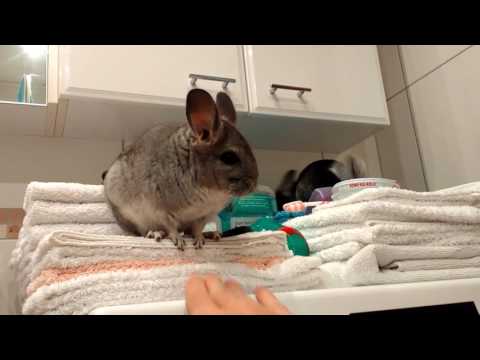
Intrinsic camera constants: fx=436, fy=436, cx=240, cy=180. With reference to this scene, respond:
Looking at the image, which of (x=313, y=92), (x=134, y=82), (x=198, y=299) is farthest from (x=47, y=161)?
(x=198, y=299)

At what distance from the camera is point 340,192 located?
3.84ft

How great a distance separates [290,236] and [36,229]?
20.0 inches

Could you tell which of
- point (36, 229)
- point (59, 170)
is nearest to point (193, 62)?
point (59, 170)

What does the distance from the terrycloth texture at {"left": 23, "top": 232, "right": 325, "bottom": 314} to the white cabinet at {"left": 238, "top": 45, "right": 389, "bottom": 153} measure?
0.61 metres

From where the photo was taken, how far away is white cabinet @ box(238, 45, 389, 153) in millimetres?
1318

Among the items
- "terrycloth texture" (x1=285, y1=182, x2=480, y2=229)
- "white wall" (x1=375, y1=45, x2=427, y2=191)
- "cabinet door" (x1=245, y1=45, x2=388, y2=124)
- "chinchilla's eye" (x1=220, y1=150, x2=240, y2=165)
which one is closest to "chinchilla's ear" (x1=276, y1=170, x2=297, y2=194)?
"cabinet door" (x1=245, y1=45, x2=388, y2=124)

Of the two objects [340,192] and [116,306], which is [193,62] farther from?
A: [116,306]

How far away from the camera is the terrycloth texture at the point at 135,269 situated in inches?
24.2

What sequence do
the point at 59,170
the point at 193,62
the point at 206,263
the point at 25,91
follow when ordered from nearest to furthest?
the point at 206,263, the point at 25,91, the point at 193,62, the point at 59,170

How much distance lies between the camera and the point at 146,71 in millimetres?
1191

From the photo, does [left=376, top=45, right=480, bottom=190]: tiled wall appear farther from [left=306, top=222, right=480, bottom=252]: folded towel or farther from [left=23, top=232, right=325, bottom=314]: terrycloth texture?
[left=23, top=232, right=325, bottom=314]: terrycloth texture

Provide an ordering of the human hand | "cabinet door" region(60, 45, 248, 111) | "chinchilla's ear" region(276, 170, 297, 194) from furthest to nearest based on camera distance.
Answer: "chinchilla's ear" region(276, 170, 297, 194) → "cabinet door" region(60, 45, 248, 111) → the human hand

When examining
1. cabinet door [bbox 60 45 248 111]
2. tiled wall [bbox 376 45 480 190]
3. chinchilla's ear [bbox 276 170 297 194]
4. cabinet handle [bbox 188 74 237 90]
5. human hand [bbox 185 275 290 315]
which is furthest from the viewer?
chinchilla's ear [bbox 276 170 297 194]

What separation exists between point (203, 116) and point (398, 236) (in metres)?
0.47
